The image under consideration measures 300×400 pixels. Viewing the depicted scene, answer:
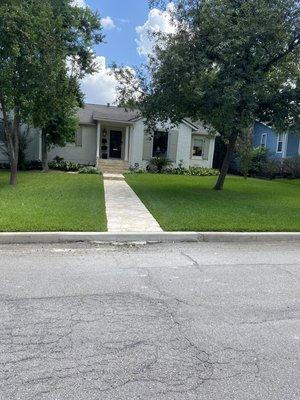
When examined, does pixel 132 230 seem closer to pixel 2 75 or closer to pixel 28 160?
pixel 2 75

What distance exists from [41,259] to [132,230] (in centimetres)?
234

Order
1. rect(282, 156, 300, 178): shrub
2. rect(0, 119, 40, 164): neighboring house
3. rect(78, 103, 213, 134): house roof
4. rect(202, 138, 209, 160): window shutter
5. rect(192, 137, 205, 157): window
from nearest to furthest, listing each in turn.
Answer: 1. rect(0, 119, 40, 164): neighboring house
2. rect(282, 156, 300, 178): shrub
3. rect(78, 103, 213, 134): house roof
4. rect(202, 138, 209, 160): window shutter
5. rect(192, 137, 205, 157): window

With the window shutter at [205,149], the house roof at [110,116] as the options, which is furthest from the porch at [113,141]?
the window shutter at [205,149]

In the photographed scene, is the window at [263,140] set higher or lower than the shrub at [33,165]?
higher

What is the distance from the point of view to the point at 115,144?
27312 millimetres

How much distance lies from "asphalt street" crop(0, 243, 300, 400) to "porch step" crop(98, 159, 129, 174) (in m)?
17.9

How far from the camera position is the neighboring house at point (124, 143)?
83.4 ft

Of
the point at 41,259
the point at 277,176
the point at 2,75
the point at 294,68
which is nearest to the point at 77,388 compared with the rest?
the point at 41,259

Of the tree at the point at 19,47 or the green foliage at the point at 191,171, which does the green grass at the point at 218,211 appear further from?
the green foliage at the point at 191,171

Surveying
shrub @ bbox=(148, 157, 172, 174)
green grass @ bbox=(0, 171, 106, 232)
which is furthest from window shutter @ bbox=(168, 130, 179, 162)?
green grass @ bbox=(0, 171, 106, 232)

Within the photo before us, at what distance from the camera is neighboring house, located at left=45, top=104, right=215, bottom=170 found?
25422mm

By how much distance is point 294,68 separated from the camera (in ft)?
46.6

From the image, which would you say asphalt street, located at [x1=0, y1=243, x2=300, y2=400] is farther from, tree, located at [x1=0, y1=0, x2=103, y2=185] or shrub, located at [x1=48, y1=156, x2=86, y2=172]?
shrub, located at [x1=48, y1=156, x2=86, y2=172]

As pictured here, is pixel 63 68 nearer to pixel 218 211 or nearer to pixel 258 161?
pixel 218 211
